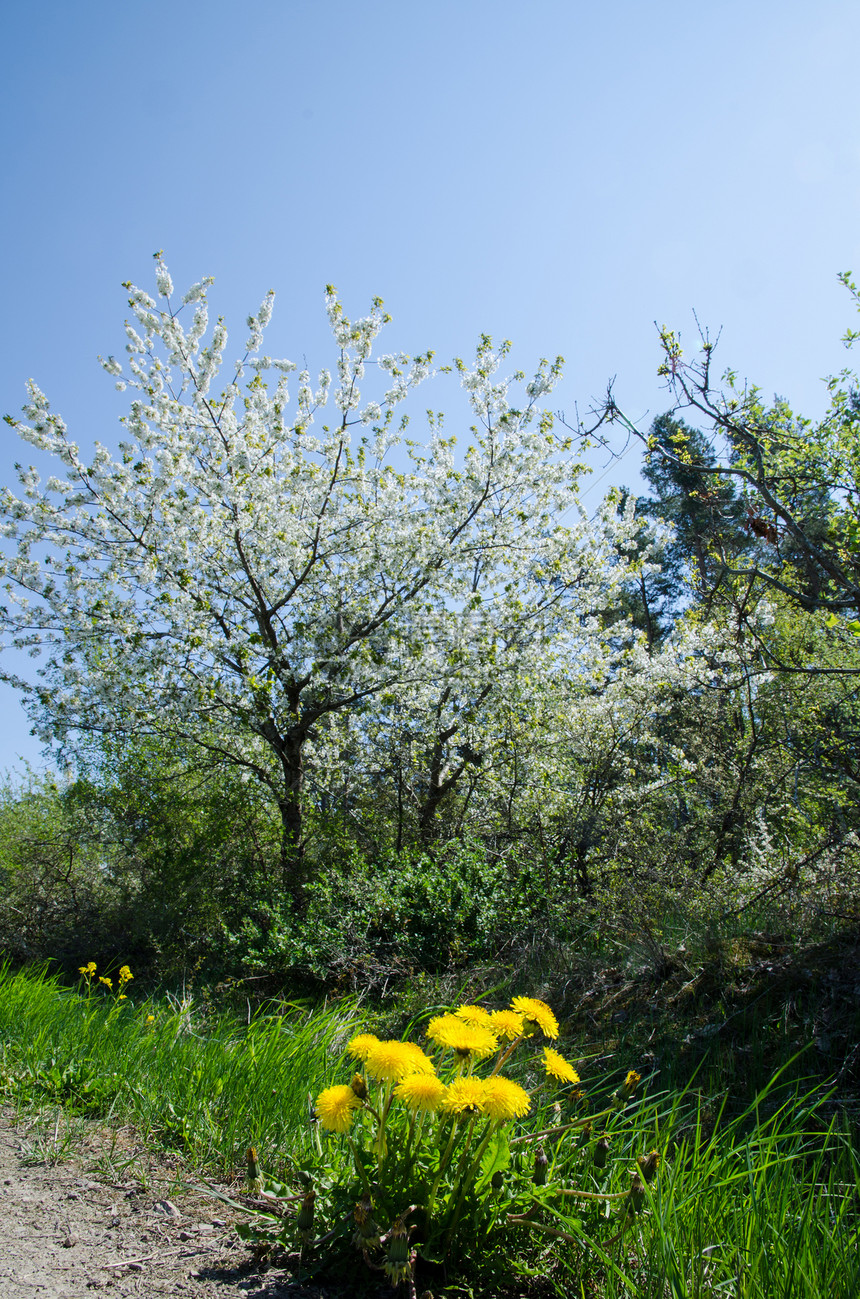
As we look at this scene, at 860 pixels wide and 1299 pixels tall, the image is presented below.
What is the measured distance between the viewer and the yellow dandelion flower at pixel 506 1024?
1.69 meters

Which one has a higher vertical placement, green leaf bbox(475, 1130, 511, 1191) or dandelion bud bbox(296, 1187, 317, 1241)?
green leaf bbox(475, 1130, 511, 1191)

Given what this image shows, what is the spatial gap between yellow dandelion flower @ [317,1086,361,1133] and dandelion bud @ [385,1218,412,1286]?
0.21 m

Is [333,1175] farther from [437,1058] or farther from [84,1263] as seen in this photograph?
[437,1058]

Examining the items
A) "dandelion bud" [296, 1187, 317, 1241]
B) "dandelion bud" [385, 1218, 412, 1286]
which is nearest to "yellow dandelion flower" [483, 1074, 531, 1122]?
"dandelion bud" [385, 1218, 412, 1286]

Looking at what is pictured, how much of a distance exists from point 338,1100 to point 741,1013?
10.5 ft

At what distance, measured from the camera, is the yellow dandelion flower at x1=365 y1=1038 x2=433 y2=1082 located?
5.04 ft

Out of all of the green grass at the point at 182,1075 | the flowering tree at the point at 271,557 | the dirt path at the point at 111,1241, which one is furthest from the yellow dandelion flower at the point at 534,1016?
the flowering tree at the point at 271,557

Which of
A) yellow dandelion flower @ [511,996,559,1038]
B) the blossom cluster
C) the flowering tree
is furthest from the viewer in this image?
the flowering tree

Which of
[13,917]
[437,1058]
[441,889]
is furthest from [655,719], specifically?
[13,917]

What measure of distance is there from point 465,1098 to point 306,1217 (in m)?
0.47

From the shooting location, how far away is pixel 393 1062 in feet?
5.07

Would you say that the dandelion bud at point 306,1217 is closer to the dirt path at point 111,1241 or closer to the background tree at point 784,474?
the dirt path at point 111,1241

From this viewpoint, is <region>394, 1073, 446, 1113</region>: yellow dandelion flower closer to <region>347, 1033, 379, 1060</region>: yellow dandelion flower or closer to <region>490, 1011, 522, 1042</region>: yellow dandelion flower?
<region>347, 1033, 379, 1060</region>: yellow dandelion flower

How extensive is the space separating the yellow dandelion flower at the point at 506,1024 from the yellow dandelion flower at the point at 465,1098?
177mm
